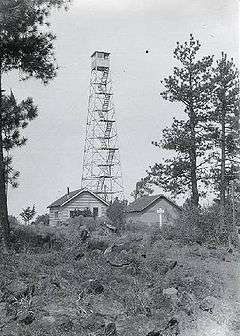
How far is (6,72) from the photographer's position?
14594 mm

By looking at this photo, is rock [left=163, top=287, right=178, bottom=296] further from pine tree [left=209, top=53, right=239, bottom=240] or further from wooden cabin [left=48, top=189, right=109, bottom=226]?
wooden cabin [left=48, top=189, right=109, bottom=226]

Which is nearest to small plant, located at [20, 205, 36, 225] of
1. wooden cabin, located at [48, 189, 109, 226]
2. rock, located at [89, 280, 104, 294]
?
wooden cabin, located at [48, 189, 109, 226]

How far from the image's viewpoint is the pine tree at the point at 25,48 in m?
13.5

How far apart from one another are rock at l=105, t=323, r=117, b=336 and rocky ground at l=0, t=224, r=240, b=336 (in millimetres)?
13

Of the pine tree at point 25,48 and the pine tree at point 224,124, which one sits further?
the pine tree at point 224,124

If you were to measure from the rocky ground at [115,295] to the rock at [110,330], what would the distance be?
1 cm

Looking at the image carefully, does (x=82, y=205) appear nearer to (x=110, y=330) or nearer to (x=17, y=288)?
(x=17, y=288)

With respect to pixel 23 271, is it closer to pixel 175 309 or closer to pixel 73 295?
pixel 73 295

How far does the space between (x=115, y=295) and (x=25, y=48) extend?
8.09 m

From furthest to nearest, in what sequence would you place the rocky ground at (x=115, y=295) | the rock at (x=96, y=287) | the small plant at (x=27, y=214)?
the small plant at (x=27, y=214) < the rock at (x=96, y=287) < the rocky ground at (x=115, y=295)

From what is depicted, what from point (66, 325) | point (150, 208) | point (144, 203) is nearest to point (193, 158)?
point (66, 325)

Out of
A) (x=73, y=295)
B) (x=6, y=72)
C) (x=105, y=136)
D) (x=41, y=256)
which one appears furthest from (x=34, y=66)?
(x=105, y=136)

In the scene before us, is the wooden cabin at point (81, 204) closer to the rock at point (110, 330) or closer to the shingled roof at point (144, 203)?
the shingled roof at point (144, 203)

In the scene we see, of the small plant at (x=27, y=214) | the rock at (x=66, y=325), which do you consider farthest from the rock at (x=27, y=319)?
the small plant at (x=27, y=214)
